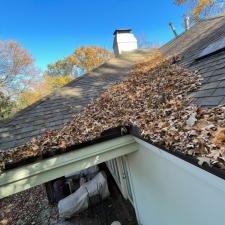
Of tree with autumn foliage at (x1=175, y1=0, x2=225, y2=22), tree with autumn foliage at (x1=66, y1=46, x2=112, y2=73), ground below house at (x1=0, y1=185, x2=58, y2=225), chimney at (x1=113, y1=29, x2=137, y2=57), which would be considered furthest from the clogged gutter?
tree with autumn foliage at (x1=66, y1=46, x2=112, y2=73)

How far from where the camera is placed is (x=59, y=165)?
3.46 m

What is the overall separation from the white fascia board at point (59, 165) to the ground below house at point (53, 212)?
3.05m

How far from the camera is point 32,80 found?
2420 centimetres

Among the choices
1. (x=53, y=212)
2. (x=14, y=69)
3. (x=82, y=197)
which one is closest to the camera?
(x=82, y=197)

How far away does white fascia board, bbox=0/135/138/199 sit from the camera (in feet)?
10.6

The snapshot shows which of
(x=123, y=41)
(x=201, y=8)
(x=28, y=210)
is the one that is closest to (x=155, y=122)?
(x=28, y=210)

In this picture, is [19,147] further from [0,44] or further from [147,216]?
[0,44]

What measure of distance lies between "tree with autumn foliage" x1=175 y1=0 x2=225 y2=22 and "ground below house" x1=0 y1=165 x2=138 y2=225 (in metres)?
14.4

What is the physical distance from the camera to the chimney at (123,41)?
512 inches

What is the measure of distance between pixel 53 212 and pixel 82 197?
1346 millimetres

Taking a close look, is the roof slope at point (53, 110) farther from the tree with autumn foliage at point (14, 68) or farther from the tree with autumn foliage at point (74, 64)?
the tree with autumn foliage at point (74, 64)

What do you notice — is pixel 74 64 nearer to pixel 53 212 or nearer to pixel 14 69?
pixel 14 69

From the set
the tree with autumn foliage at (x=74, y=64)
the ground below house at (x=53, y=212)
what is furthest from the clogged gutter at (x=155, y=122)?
the tree with autumn foliage at (x=74, y=64)

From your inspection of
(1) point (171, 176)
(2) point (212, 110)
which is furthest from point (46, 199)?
(2) point (212, 110)
